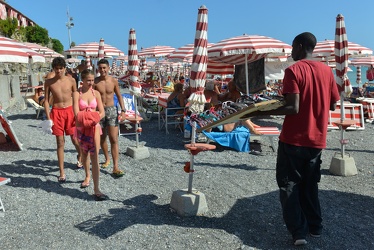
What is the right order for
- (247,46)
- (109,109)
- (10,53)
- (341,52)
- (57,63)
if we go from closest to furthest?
(10,53), (57,63), (109,109), (341,52), (247,46)

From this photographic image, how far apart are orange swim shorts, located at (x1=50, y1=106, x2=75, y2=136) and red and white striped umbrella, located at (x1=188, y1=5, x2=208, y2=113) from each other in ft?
6.02

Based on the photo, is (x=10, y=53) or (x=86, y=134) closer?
(x=86, y=134)

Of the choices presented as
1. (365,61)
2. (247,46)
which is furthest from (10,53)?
(365,61)

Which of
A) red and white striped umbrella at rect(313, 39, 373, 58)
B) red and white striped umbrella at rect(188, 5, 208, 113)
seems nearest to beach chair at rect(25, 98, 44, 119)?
red and white striped umbrella at rect(188, 5, 208, 113)

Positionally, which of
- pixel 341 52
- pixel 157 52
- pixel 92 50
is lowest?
Answer: pixel 341 52

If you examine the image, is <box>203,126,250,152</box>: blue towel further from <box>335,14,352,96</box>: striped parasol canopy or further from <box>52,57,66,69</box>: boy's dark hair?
<box>52,57,66,69</box>: boy's dark hair

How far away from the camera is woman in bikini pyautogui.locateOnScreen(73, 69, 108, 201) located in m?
4.21

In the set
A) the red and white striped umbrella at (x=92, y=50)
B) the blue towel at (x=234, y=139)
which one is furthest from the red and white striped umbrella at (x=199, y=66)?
the red and white striped umbrella at (x=92, y=50)

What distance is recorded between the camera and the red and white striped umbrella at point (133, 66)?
6.75 m

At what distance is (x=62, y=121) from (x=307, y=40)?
3.37 metres

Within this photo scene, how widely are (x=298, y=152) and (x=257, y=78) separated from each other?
7430mm

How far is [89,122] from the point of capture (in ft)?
13.7

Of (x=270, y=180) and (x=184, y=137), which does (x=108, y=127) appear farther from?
(x=184, y=137)

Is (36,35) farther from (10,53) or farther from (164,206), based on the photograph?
(164,206)
